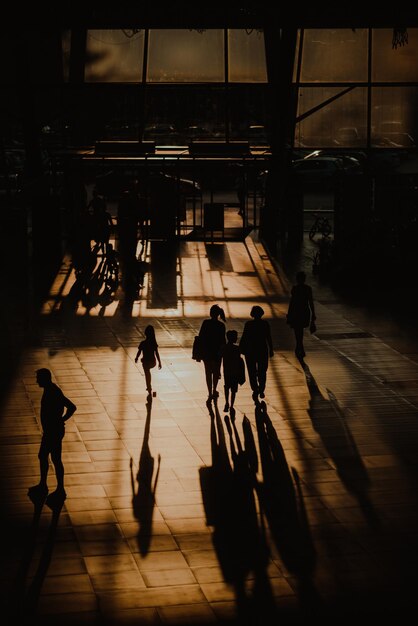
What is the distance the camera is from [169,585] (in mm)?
9969

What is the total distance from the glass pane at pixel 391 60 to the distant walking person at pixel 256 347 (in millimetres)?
22904

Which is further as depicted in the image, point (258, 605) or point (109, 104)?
point (109, 104)

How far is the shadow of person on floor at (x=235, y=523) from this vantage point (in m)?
9.86

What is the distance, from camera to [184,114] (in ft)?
123

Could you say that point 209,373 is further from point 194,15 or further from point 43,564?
point 194,15

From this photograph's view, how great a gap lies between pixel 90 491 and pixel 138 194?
2421 centimetres

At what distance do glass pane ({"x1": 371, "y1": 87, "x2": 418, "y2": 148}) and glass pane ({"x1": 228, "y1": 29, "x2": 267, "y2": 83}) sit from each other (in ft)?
11.7

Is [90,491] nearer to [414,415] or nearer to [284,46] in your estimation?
[414,415]

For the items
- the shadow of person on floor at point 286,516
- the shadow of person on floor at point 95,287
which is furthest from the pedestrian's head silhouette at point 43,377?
the shadow of person on floor at point 95,287

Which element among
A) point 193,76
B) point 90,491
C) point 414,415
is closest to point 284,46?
point 193,76

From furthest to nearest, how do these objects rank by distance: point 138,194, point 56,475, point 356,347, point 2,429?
point 138,194 < point 356,347 < point 2,429 < point 56,475

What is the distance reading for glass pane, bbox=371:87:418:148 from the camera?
122 ft

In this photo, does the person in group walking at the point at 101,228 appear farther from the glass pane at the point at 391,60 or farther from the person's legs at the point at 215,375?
the person's legs at the point at 215,375

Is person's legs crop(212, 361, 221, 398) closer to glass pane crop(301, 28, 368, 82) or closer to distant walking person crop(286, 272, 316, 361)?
distant walking person crop(286, 272, 316, 361)
